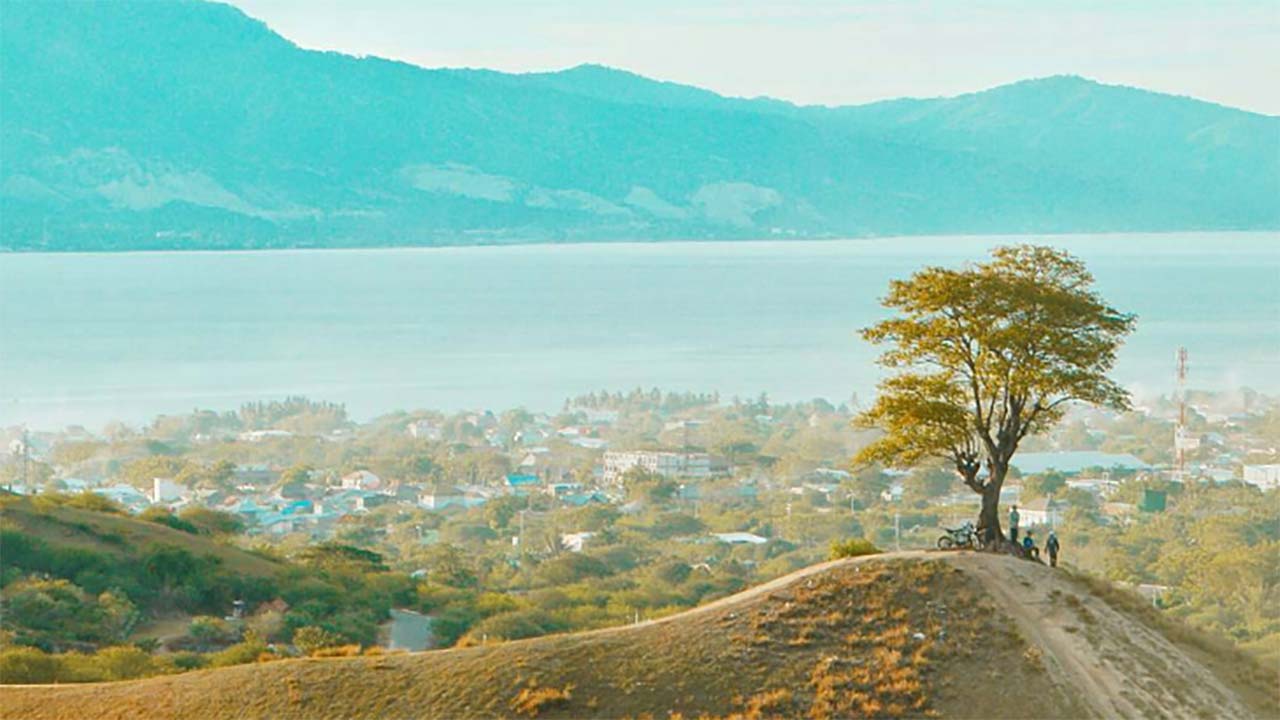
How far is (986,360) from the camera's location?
82.3 feet

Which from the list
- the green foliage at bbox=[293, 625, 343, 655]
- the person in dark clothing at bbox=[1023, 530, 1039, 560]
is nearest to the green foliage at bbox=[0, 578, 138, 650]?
the green foliage at bbox=[293, 625, 343, 655]

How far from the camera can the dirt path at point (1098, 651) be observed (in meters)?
21.3

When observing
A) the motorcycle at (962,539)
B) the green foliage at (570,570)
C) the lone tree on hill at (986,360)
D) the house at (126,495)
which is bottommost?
the green foliage at (570,570)

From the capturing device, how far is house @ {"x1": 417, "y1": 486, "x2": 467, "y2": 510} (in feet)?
281

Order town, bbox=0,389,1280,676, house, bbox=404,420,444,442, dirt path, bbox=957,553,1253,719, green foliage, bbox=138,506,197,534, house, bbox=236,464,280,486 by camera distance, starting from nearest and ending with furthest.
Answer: dirt path, bbox=957,553,1253,719, town, bbox=0,389,1280,676, green foliage, bbox=138,506,197,534, house, bbox=236,464,280,486, house, bbox=404,420,444,442

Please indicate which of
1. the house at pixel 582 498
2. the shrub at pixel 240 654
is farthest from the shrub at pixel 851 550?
the house at pixel 582 498

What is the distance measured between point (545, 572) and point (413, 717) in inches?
1582

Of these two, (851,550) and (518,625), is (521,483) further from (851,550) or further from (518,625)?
(851,550)

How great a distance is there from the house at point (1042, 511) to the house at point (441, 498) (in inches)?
1059

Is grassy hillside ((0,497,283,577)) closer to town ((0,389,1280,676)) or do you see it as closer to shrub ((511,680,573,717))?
town ((0,389,1280,676))

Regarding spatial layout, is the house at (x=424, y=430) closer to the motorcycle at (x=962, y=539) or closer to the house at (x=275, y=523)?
the house at (x=275, y=523)

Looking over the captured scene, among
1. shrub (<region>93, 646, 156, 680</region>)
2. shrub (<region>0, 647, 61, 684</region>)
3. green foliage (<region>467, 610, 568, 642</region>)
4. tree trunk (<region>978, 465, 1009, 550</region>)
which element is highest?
tree trunk (<region>978, 465, 1009, 550</region>)

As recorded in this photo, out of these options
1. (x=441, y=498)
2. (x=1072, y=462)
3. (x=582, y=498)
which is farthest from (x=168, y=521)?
(x=1072, y=462)

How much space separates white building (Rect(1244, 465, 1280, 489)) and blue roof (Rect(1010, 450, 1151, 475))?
210 inches
